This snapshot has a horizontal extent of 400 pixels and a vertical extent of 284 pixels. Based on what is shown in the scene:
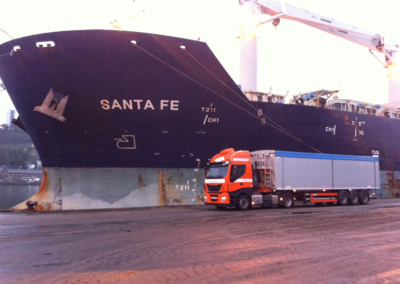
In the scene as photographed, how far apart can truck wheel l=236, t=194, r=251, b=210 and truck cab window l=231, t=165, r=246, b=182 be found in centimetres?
98

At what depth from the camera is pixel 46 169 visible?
16359 millimetres

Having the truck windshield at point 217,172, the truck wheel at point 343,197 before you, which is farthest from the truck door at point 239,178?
Answer: the truck wheel at point 343,197

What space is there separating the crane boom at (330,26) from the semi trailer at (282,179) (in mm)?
10346

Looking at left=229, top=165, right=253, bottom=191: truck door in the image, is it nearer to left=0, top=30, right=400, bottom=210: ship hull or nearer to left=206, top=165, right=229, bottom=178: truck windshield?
left=206, top=165, right=229, bottom=178: truck windshield

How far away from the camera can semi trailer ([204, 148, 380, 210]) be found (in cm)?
1639

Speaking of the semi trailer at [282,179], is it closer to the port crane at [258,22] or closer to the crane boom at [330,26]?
the port crane at [258,22]

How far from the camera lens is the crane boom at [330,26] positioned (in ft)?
78.4

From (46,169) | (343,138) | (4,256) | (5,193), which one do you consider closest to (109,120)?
(46,169)

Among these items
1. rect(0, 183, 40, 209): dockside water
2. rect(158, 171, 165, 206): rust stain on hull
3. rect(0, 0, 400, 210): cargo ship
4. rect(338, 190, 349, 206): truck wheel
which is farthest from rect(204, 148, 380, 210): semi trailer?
rect(0, 183, 40, 209): dockside water

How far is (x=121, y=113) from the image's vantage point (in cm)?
1617

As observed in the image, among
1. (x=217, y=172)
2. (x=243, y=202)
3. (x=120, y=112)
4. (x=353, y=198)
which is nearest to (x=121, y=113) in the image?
(x=120, y=112)

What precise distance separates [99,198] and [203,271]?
38.4 feet

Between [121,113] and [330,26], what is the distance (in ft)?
61.5

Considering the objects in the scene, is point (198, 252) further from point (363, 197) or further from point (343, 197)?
point (363, 197)
